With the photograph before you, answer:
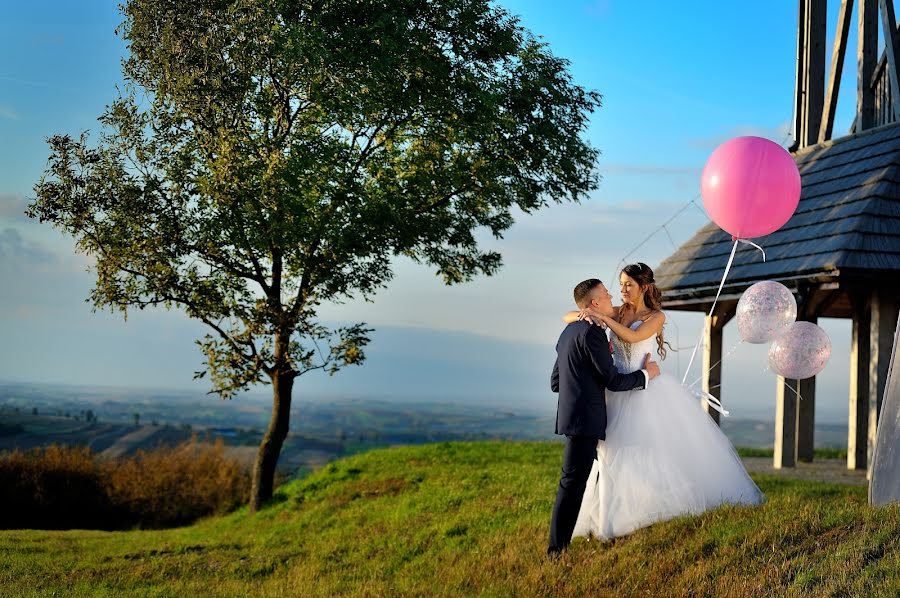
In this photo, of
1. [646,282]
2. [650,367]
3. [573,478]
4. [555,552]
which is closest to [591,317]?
[646,282]

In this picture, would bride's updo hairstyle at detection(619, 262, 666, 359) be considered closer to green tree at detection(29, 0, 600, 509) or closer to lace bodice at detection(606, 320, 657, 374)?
lace bodice at detection(606, 320, 657, 374)

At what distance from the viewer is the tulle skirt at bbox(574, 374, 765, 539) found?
A: 7.08m

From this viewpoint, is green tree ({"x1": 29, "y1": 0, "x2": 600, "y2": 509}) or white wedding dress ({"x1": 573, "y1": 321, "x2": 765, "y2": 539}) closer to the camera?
white wedding dress ({"x1": 573, "y1": 321, "x2": 765, "y2": 539})

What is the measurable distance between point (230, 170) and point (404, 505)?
5.78 m

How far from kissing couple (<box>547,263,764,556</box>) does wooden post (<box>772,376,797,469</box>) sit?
5343 millimetres

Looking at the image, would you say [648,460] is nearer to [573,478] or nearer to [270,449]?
[573,478]

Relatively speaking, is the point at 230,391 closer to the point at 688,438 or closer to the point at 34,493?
the point at 34,493

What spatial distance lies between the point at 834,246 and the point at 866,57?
4723 millimetres

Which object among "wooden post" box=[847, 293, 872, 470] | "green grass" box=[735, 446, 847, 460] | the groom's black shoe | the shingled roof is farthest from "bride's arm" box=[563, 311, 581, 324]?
"green grass" box=[735, 446, 847, 460]

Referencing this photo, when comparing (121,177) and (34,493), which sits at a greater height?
(121,177)

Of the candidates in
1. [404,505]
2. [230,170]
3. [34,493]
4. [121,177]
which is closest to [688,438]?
[404,505]

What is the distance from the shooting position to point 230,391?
14.8 meters

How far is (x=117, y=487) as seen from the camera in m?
17.5

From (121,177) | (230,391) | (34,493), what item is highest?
(121,177)
